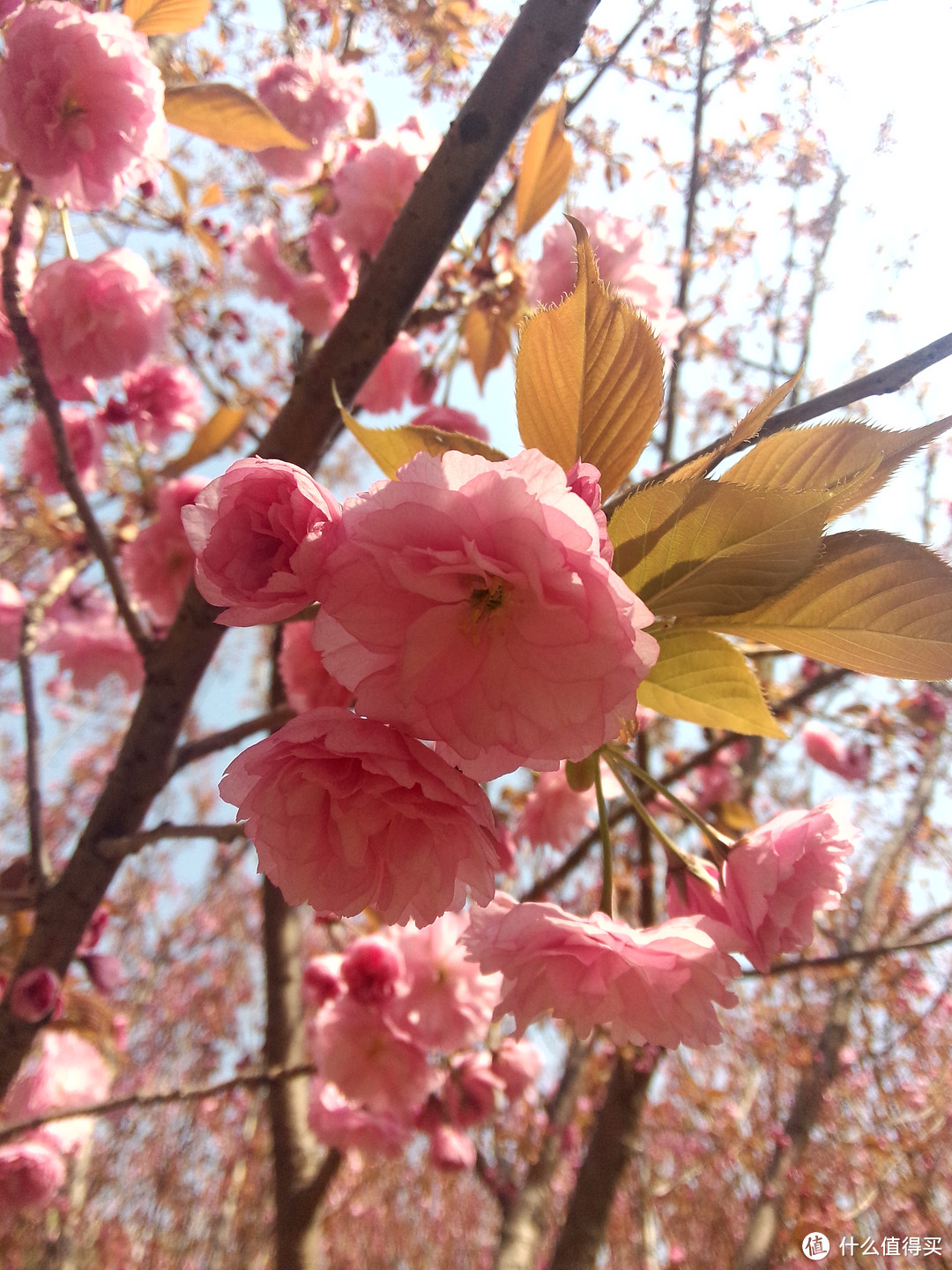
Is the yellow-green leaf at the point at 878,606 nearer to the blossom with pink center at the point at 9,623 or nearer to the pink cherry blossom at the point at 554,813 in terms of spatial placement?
the pink cherry blossom at the point at 554,813

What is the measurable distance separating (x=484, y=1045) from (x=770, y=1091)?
2972mm

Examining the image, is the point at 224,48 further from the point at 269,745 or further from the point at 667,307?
the point at 269,745

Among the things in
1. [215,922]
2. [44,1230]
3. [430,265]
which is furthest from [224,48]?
[215,922]

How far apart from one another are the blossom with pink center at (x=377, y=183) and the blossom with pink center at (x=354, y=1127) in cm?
159

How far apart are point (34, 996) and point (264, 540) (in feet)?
3.15

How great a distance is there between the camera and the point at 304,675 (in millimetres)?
800

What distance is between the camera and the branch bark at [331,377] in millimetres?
797

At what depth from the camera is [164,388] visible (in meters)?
1.49

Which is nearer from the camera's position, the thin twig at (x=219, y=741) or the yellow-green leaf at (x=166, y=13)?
the yellow-green leaf at (x=166, y=13)

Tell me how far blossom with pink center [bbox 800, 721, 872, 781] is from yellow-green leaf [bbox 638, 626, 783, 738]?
2391 mm

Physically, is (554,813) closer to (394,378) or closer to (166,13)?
(394,378)

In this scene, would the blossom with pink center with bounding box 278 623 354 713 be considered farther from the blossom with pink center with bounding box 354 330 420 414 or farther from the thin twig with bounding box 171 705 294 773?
the blossom with pink center with bounding box 354 330 420 414

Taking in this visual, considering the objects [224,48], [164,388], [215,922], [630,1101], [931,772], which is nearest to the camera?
[164,388]

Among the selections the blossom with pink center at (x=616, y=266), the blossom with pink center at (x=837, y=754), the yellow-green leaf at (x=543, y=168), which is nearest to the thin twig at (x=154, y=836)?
the blossom with pink center at (x=616, y=266)
